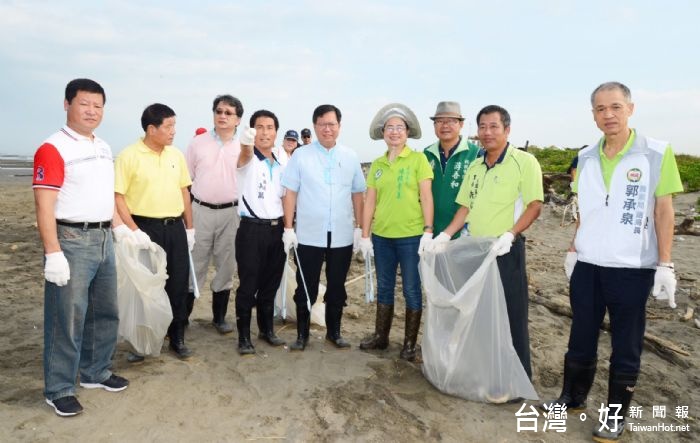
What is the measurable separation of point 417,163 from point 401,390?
5.70 ft

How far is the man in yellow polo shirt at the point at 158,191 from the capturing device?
11.2 feet

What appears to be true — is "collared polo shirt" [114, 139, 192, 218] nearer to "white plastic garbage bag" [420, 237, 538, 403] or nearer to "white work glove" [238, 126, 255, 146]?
"white work glove" [238, 126, 255, 146]

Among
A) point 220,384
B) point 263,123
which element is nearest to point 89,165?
point 263,123

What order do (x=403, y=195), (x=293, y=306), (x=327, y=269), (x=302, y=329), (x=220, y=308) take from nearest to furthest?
(x=403, y=195) → (x=327, y=269) → (x=302, y=329) → (x=220, y=308) → (x=293, y=306)

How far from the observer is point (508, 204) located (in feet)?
10.7

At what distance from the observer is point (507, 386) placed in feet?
10.4

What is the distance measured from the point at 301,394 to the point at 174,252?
57.9 inches

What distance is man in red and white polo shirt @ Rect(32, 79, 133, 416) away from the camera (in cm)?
268

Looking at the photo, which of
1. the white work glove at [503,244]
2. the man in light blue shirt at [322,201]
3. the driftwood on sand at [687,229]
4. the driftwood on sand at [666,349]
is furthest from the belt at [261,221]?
the driftwood on sand at [687,229]

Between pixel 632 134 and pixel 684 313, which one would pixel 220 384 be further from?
pixel 684 313

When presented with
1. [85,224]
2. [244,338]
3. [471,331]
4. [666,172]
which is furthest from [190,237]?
[666,172]

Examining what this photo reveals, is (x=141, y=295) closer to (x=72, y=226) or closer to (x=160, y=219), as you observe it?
(x=160, y=219)

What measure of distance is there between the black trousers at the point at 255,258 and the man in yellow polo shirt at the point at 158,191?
17.5 inches

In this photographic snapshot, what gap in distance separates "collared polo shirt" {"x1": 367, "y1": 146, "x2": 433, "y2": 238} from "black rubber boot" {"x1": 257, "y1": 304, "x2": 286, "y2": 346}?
1.23 m
